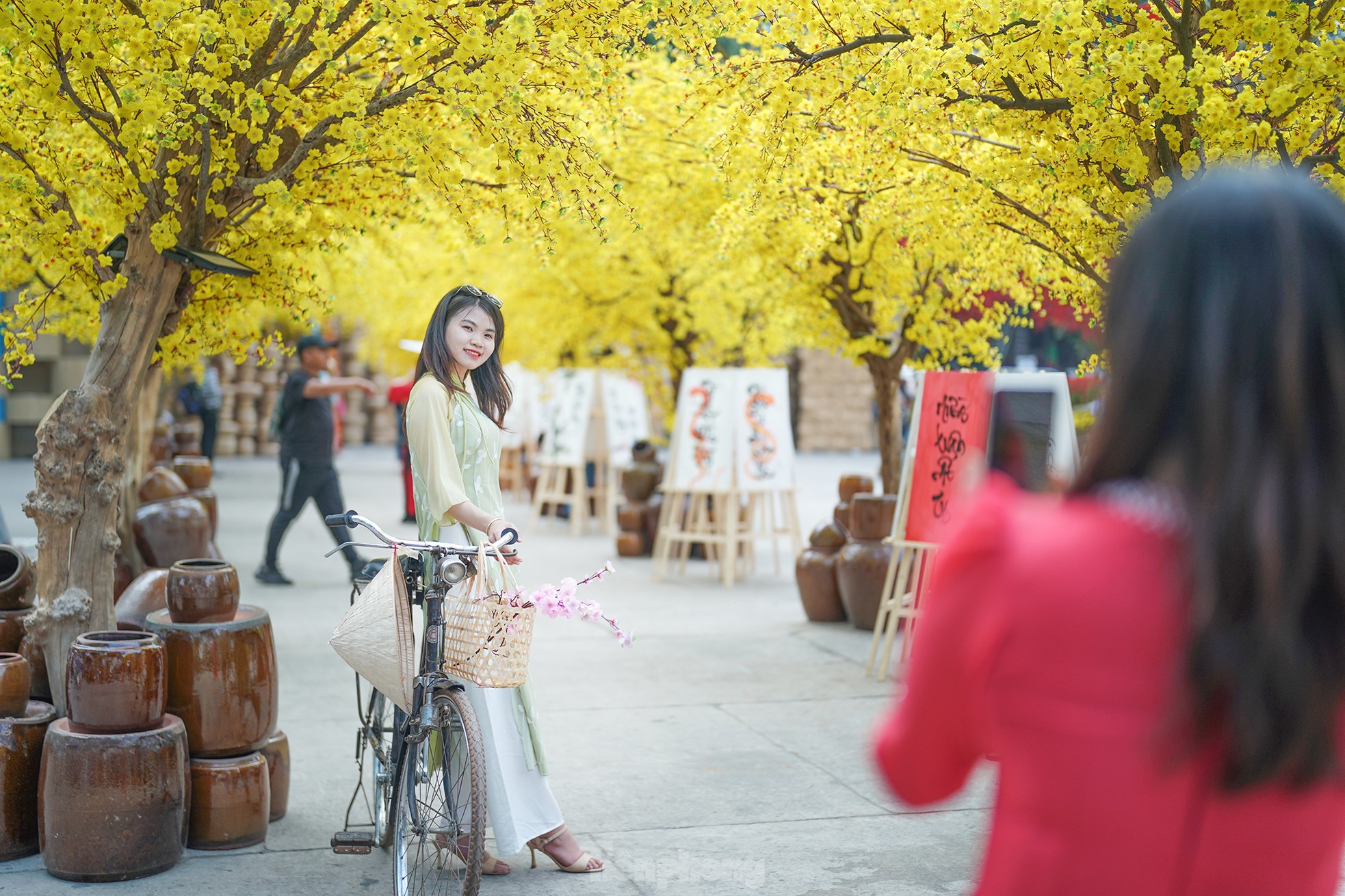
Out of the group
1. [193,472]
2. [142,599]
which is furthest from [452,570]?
[193,472]

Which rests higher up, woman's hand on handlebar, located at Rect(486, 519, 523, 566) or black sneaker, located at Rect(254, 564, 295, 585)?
woman's hand on handlebar, located at Rect(486, 519, 523, 566)

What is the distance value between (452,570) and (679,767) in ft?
6.79

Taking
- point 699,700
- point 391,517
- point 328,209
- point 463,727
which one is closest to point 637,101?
point 328,209

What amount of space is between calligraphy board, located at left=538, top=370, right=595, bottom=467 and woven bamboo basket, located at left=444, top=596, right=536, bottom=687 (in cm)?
947

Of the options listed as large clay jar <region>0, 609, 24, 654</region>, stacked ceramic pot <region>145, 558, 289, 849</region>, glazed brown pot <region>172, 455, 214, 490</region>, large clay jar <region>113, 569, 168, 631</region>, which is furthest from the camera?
glazed brown pot <region>172, 455, 214, 490</region>

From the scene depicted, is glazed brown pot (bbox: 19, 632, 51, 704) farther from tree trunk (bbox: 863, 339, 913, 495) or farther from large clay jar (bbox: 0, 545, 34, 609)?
tree trunk (bbox: 863, 339, 913, 495)

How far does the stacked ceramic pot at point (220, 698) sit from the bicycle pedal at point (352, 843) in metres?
0.38

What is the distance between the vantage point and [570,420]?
12867 mm

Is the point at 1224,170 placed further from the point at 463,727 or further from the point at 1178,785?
the point at 463,727

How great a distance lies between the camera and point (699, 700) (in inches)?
243

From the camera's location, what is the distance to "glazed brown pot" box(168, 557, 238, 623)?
13.1 feet

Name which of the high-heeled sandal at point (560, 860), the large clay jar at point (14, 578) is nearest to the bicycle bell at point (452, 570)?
the high-heeled sandal at point (560, 860)

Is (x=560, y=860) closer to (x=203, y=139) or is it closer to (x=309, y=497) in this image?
(x=203, y=139)

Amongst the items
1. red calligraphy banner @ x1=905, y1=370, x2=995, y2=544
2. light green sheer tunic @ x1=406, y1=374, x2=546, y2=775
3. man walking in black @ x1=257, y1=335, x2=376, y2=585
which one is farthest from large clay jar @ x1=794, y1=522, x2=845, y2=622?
light green sheer tunic @ x1=406, y1=374, x2=546, y2=775
